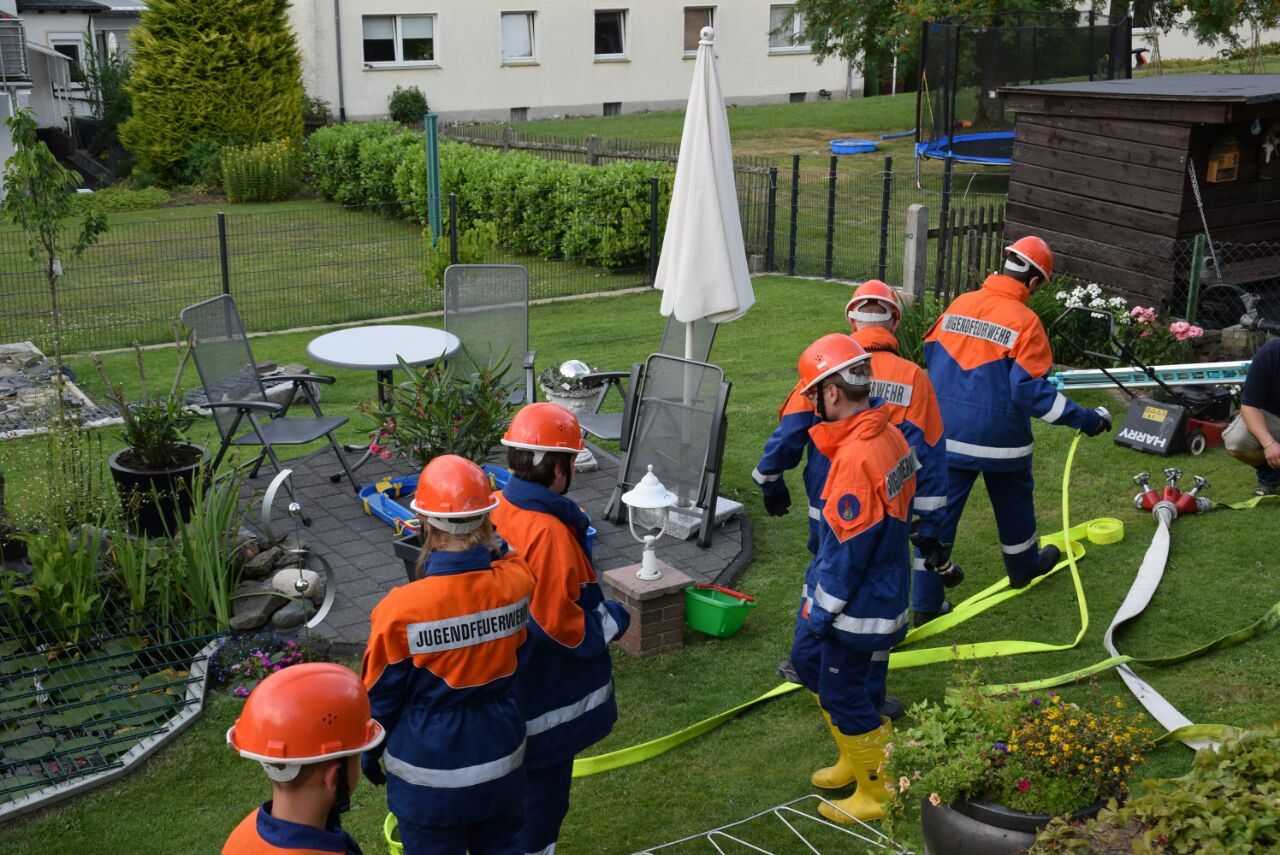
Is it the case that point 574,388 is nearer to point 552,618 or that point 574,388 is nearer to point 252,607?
point 252,607

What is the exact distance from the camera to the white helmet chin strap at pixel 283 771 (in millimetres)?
2869

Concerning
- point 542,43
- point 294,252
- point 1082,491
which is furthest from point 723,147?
point 542,43

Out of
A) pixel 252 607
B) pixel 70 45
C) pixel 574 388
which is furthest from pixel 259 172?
pixel 252 607

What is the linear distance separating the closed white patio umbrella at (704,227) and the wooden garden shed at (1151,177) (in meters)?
4.48

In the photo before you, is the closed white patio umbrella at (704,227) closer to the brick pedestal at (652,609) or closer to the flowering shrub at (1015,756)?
the brick pedestal at (652,609)

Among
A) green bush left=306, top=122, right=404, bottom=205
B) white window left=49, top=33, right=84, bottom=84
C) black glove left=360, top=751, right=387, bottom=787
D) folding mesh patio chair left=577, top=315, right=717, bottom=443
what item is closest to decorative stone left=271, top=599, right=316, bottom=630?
folding mesh patio chair left=577, top=315, right=717, bottom=443

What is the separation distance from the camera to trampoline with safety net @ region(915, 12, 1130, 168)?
781 inches

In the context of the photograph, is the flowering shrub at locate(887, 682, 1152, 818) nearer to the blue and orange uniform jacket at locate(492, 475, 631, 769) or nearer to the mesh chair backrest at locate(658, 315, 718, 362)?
the blue and orange uniform jacket at locate(492, 475, 631, 769)

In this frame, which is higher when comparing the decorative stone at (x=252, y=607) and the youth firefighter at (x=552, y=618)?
the youth firefighter at (x=552, y=618)

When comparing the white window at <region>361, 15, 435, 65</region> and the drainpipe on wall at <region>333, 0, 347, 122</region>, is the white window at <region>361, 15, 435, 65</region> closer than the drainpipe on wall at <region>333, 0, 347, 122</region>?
No

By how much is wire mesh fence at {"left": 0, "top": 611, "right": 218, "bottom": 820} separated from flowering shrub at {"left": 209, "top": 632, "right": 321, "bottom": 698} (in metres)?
0.10

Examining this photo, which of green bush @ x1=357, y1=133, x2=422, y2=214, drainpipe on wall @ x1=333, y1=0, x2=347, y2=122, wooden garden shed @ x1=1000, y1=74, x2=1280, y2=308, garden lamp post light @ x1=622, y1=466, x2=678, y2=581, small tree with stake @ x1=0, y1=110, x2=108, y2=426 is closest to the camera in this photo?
garden lamp post light @ x1=622, y1=466, x2=678, y2=581

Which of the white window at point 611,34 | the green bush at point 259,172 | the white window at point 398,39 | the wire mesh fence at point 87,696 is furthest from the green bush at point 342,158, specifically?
the wire mesh fence at point 87,696

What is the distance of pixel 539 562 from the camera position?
4.20 meters
